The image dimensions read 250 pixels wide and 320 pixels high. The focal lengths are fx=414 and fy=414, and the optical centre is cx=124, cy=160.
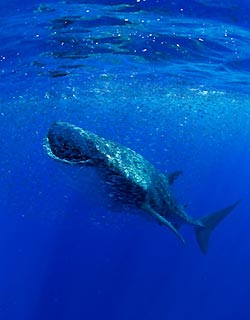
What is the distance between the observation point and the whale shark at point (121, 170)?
23.8 ft

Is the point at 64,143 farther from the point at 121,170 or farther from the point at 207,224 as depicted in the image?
the point at 207,224

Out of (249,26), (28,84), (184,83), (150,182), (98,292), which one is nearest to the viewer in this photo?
(150,182)

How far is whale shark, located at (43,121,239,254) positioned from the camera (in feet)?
23.8

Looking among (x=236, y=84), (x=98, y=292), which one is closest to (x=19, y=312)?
(x=98, y=292)

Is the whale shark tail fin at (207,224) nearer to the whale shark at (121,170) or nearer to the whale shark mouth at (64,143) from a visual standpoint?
the whale shark at (121,170)

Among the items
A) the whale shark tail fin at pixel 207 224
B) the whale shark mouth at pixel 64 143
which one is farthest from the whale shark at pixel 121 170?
the whale shark tail fin at pixel 207 224

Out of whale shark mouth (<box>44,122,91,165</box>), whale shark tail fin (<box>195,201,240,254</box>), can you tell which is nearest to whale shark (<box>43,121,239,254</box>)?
whale shark mouth (<box>44,122,91,165</box>)

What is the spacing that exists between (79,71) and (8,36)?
23.4 ft

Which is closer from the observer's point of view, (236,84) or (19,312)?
(236,84)

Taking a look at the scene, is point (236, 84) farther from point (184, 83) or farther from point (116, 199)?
point (116, 199)

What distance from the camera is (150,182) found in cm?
965

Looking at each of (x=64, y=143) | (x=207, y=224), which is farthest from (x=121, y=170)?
(x=207, y=224)

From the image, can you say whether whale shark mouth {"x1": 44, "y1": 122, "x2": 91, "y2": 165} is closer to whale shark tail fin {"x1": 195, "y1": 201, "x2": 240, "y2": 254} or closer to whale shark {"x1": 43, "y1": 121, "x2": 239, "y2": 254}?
whale shark {"x1": 43, "y1": 121, "x2": 239, "y2": 254}

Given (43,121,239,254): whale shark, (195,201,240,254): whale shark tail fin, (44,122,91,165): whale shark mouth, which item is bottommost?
(195,201,240,254): whale shark tail fin
